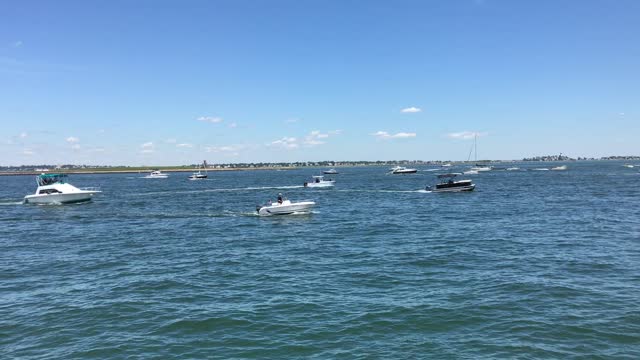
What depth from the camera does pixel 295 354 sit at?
15195 mm

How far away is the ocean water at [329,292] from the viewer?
626 inches

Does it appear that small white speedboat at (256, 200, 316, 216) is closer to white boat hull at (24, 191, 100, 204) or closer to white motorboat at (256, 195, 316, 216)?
white motorboat at (256, 195, 316, 216)

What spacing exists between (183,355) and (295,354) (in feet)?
11.8

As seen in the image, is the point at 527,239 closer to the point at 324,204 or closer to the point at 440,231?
the point at 440,231

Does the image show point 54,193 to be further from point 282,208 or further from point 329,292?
point 329,292

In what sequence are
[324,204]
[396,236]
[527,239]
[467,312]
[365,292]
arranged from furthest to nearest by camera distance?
[324,204] < [396,236] < [527,239] < [365,292] < [467,312]

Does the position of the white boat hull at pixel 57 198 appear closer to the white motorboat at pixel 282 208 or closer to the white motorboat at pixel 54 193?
the white motorboat at pixel 54 193

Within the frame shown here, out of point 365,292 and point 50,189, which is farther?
point 50,189

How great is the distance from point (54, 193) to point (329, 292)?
220 feet

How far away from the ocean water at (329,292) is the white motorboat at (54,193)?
32697mm

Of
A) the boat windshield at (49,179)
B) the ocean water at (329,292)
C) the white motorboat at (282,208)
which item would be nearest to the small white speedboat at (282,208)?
the white motorboat at (282,208)

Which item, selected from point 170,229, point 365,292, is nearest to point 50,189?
point 170,229

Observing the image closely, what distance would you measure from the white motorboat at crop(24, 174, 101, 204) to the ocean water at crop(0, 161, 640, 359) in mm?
32697

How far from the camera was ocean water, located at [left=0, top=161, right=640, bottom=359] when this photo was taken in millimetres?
15906
